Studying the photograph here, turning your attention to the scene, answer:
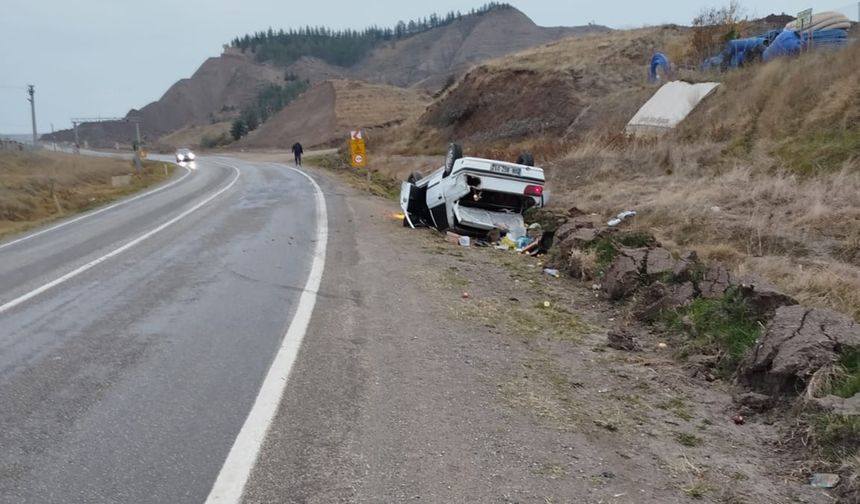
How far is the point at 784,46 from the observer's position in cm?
1995

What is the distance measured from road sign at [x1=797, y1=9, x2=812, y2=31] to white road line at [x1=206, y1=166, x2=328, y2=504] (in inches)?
729

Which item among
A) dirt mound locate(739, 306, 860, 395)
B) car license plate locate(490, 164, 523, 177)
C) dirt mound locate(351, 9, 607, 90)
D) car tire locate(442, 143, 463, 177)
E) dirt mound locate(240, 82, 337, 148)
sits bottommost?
dirt mound locate(739, 306, 860, 395)

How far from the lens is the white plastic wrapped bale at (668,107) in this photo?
1900 centimetres

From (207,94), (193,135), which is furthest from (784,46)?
(207,94)

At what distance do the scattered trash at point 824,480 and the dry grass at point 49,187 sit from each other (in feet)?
58.3

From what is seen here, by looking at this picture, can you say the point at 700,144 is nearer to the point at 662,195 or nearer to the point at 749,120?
the point at 749,120

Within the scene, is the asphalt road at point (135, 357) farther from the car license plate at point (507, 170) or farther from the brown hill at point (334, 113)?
the brown hill at point (334, 113)

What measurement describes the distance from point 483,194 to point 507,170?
62 centimetres

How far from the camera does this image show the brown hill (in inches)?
3255

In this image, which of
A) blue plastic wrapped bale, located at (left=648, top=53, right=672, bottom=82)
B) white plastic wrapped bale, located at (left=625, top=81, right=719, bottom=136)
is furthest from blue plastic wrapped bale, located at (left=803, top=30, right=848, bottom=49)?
blue plastic wrapped bale, located at (left=648, top=53, right=672, bottom=82)

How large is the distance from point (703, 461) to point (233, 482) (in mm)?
2550

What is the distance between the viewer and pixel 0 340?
5.79 meters

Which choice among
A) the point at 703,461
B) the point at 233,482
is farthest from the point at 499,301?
the point at 233,482

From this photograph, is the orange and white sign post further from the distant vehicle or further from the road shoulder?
the distant vehicle
